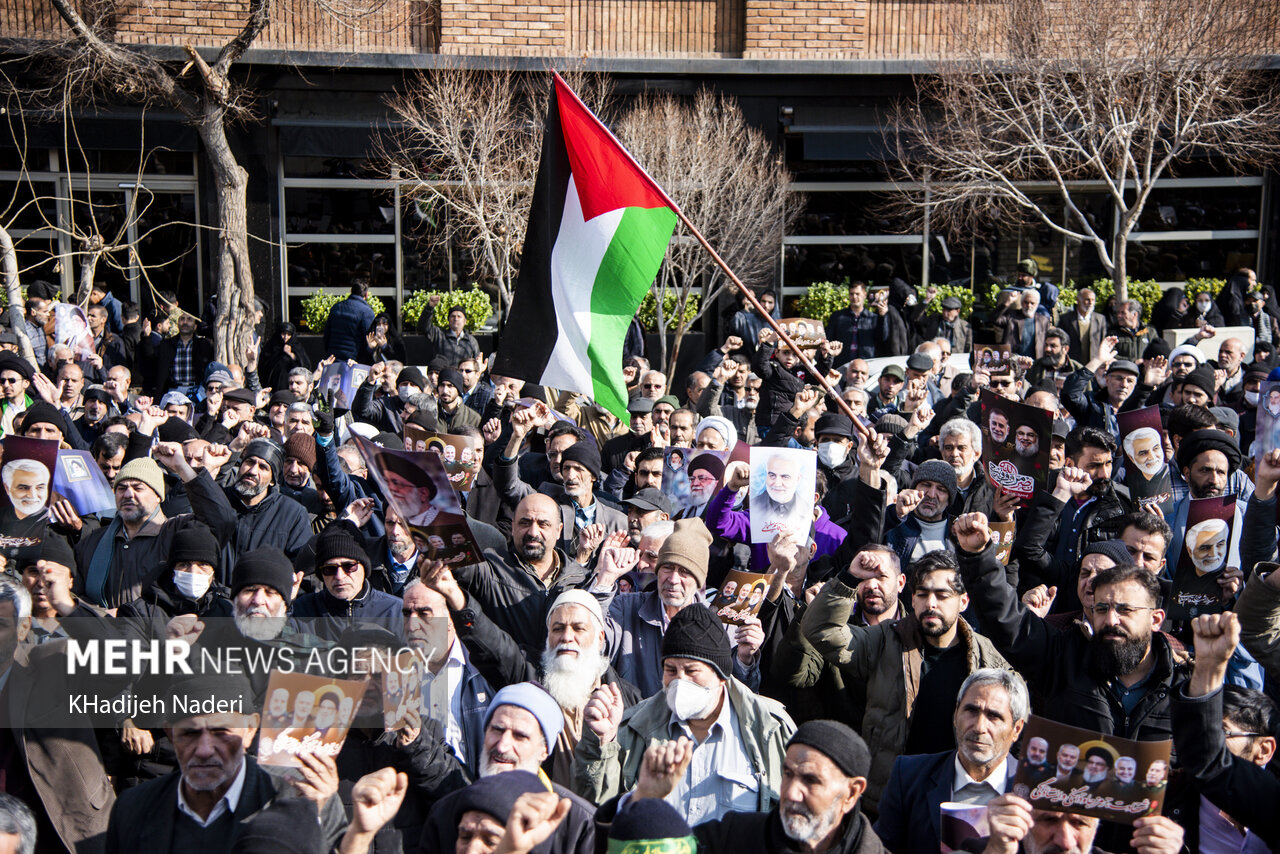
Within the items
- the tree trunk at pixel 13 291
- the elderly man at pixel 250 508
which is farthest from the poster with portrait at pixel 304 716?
the tree trunk at pixel 13 291

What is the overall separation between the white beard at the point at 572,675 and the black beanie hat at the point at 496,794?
3.04 ft

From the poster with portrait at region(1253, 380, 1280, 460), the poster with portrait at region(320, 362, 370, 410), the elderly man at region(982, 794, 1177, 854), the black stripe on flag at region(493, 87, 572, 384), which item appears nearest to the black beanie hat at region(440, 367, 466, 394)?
the poster with portrait at region(320, 362, 370, 410)

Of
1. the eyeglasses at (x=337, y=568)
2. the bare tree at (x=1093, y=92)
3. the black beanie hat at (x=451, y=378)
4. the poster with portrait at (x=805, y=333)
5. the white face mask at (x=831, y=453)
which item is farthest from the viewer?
the bare tree at (x=1093, y=92)

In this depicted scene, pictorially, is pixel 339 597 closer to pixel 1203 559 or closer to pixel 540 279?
pixel 540 279

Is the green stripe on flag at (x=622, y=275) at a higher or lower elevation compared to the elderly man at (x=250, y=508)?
higher

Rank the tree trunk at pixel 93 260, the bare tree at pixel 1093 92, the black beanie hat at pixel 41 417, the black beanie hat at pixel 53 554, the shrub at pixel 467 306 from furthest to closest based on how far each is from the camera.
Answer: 1. the shrub at pixel 467 306
2. the bare tree at pixel 1093 92
3. the tree trunk at pixel 93 260
4. the black beanie hat at pixel 41 417
5. the black beanie hat at pixel 53 554

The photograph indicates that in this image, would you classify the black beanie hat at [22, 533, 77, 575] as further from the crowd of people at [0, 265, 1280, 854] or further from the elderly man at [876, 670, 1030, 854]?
the elderly man at [876, 670, 1030, 854]

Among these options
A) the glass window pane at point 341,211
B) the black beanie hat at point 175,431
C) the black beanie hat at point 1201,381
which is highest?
the glass window pane at point 341,211

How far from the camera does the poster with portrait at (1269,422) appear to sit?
662 centimetres

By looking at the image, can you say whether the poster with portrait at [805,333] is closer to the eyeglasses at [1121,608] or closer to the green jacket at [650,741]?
the eyeglasses at [1121,608]

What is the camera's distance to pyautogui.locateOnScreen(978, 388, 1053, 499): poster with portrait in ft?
20.9

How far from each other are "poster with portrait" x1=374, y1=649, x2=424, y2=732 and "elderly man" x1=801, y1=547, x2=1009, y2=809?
1538 millimetres

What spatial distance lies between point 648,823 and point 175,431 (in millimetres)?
5919

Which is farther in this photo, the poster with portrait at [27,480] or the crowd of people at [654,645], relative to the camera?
the poster with portrait at [27,480]
